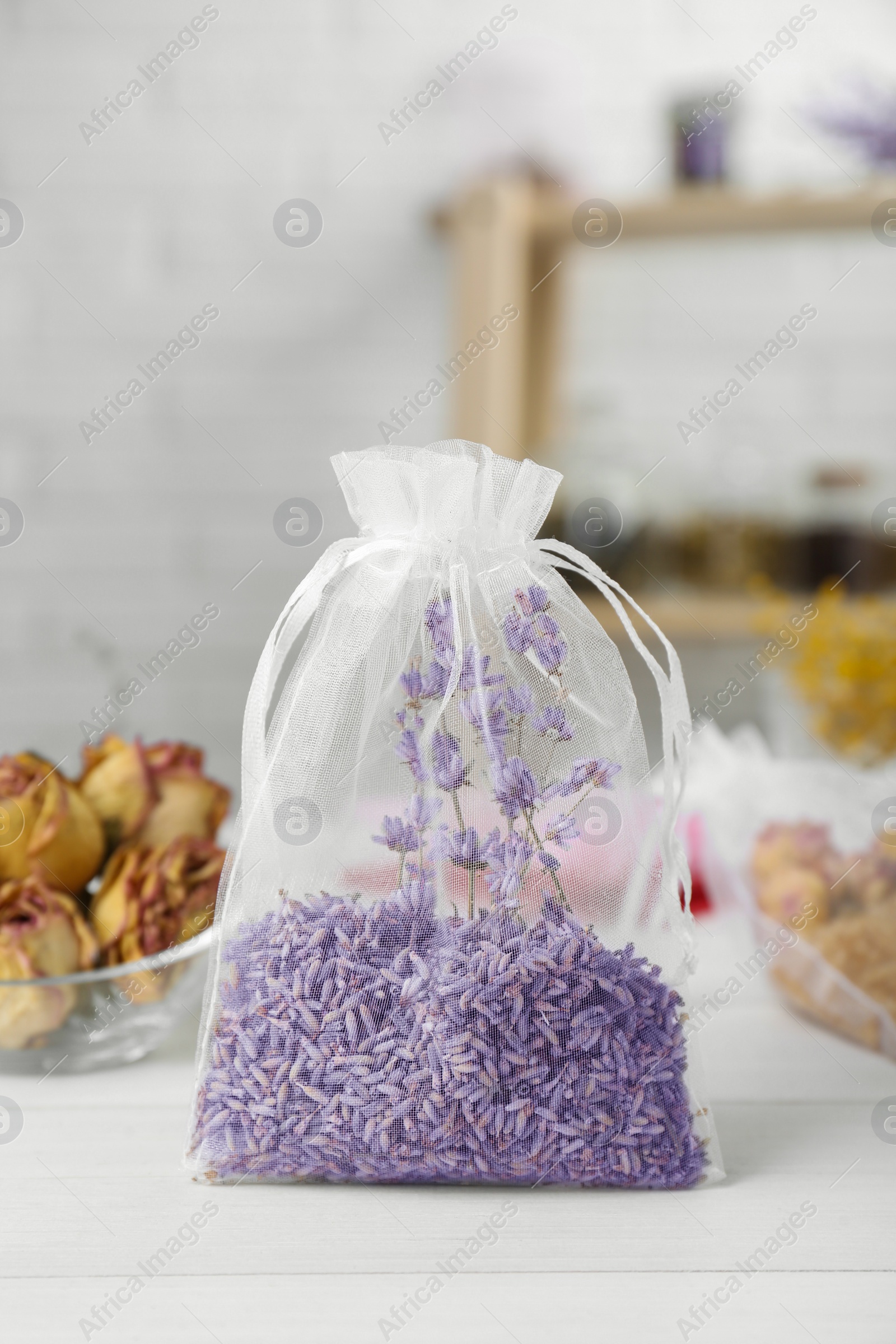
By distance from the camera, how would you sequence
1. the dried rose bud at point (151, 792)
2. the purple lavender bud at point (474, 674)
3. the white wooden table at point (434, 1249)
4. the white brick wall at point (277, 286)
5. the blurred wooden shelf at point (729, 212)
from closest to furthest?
1. the white wooden table at point (434, 1249)
2. the purple lavender bud at point (474, 674)
3. the dried rose bud at point (151, 792)
4. the blurred wooden shelf at point (729, 212)
5. the white brick wall at point (277, 286)

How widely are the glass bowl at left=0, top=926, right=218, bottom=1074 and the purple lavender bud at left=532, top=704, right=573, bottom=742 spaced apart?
227 millimetres

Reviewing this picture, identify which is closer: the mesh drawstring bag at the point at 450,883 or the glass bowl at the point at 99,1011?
the mesh drawstring bag at the point at 450,883

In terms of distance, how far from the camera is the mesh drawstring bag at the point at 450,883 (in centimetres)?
50

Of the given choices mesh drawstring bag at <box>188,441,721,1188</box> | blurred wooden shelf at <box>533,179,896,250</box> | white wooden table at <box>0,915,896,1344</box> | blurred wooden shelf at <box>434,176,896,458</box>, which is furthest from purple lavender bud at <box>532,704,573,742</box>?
blurred wooden shelf at <box>533,179,896,250</box>

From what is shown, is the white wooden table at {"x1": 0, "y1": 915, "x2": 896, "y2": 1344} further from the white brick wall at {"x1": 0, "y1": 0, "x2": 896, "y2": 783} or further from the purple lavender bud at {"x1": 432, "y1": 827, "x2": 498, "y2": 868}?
the white brick wall at {"x1": 0, "y1": 0, "x2": 896, "y2": 783}

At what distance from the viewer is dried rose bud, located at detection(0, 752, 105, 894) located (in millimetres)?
634

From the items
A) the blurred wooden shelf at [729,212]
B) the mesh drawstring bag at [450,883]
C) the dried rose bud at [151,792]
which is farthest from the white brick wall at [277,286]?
the mesh drawstring bag at [450,883]

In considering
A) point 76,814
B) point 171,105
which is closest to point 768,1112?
point 76,814

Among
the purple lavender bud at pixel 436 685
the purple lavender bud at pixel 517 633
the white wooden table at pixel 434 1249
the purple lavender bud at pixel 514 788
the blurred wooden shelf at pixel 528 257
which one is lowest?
the white wooden table at pixel 434 1249

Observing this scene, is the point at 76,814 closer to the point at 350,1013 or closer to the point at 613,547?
the point at 350,1013

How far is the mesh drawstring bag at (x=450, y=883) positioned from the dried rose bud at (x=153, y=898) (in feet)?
0.36

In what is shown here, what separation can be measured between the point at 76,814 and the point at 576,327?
1419 mm

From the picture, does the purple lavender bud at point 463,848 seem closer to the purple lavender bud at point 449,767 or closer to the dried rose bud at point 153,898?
the purple lavender bud at point 449,767

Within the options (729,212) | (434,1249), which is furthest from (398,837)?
(729,212)
